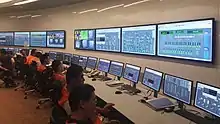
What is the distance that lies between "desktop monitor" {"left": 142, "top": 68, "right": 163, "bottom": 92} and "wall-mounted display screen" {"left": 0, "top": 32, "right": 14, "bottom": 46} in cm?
796

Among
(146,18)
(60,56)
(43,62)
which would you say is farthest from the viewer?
(60,56)

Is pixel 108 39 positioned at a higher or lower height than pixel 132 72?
higher

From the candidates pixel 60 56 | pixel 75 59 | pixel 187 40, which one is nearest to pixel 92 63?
pixel 75 59

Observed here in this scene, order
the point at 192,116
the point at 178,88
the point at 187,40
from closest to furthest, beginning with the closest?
1. the point at 192,116
2. the point at 178,88
3. the point at 187,40

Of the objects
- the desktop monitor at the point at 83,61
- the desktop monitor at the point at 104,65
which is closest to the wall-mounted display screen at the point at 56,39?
the desktop monitor at the point at 83,61

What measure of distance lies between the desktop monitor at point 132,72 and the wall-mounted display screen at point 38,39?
5275 mm

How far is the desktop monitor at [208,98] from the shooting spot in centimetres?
263

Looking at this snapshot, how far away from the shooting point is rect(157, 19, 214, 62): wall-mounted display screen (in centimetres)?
346

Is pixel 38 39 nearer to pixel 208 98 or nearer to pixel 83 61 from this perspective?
pixel 83 61

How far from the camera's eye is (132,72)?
182 inches

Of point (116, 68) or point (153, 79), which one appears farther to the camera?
point (116, 68)

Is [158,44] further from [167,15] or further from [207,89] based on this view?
[207,89]

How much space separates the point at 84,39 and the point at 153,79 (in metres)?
3.95

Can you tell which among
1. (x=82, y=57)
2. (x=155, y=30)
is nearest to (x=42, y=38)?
(x=82, y=57)
